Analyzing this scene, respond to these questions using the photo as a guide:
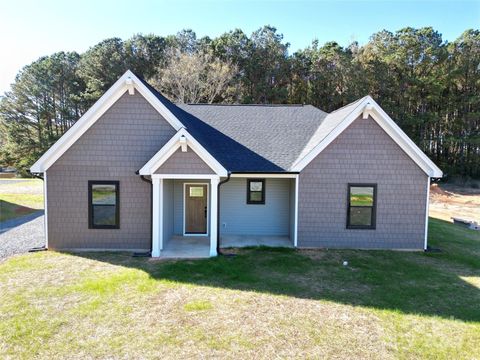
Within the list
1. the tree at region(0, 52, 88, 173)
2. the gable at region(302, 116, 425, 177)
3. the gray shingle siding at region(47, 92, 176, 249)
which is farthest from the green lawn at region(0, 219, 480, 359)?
the tree at region(0, 52, 88, 173)

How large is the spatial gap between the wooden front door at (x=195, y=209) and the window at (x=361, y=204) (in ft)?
18.9

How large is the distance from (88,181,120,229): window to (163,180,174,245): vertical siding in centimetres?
157

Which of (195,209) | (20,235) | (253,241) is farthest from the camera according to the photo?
(195,209)

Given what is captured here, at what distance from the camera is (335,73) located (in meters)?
36.6

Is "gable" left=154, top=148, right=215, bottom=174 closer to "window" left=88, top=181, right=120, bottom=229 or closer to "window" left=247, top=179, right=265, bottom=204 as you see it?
"window" left=88, top=181, right=120, bottom=229

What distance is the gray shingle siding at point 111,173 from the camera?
10.2 m

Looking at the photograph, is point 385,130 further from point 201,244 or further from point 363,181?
point 201,244

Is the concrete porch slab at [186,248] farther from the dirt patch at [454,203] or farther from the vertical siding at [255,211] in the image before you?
the dirt patch at [454,203]

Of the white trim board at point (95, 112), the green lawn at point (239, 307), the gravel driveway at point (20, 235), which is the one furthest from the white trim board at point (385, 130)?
the gravel driveway at point (20, 235)

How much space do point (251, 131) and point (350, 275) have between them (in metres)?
7.65

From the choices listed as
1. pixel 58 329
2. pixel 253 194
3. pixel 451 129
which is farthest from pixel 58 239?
pixel 451 129

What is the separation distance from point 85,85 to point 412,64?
143 feet

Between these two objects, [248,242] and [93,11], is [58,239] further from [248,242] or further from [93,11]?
[93,11]

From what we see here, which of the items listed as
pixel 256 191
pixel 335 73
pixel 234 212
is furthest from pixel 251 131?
pixel 335 73
